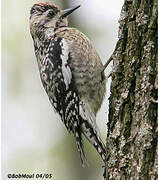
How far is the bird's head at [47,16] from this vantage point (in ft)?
17.2

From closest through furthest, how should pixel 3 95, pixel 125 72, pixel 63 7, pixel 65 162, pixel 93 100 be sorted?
pixel 125 72
pixel 93 100
pixel 63 7
pixel 65 162
pixel 3 95

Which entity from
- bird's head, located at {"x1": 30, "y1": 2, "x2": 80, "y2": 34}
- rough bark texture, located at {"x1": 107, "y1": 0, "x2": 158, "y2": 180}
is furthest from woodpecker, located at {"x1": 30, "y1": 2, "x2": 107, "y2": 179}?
rough bark texture, located at {"x1": 107, "y1": 0, "x2": 158, "y2": 180}

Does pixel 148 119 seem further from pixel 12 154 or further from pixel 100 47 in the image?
pixel 12 154

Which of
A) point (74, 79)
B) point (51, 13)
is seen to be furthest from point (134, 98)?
point (51, 13)

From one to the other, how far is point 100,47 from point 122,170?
3.42 m

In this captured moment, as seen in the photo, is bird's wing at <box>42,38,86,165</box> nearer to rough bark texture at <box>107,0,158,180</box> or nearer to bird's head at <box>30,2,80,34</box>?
bird's head at <box>30,2,80,34</box>

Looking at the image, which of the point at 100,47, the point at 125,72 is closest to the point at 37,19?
the point at 100,47

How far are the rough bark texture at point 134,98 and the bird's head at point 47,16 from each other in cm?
192

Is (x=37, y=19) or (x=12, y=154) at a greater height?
(x=37, y=19)

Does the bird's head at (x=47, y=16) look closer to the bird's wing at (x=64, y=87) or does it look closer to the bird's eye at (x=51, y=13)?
the bird's eye at (x=51, y=13)

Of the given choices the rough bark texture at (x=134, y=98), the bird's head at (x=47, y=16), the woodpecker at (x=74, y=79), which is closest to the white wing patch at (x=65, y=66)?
the woodpecker at (x=74, y=79)

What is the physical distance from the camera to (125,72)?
10.9 feet

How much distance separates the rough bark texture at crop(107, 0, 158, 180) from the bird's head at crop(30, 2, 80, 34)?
75.5 inches

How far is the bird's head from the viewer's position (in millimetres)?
5250
